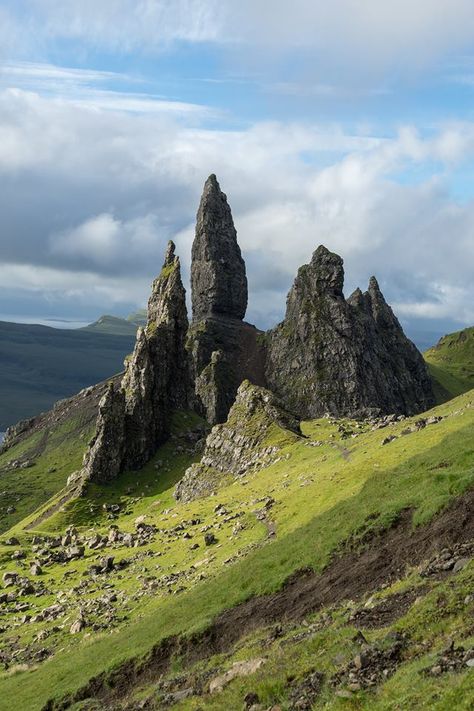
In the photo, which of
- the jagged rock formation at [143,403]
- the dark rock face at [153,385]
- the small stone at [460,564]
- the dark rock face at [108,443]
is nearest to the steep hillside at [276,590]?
the small stone at [460,564]

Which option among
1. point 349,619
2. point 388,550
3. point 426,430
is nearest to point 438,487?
point 388,550

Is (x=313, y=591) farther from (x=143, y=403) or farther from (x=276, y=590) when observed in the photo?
(x=143, y=403)

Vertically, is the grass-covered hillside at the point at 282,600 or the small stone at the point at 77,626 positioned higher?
the grass-covered hillside at the point at 282,600

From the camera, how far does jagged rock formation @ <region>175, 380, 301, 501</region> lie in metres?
113

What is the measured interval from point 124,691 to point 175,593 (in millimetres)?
18666

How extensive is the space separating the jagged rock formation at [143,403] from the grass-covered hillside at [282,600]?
64.7 m

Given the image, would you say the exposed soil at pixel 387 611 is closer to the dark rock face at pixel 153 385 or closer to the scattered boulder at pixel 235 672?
the scattered boulder at pixel 235 672

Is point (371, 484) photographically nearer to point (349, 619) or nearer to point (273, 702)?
point (349, 619)

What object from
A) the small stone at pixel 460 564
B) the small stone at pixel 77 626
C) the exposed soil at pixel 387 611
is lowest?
the small stone at pixel 77 626

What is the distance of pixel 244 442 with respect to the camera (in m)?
118

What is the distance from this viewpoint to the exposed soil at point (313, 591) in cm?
3675

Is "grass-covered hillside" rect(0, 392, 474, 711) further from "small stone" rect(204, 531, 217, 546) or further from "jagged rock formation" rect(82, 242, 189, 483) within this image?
"jagged rock formation" rect(82, 242, 189, 483)

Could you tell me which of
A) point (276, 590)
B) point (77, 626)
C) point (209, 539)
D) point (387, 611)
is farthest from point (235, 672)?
point (209, 539)

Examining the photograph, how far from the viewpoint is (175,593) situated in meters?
57.4
